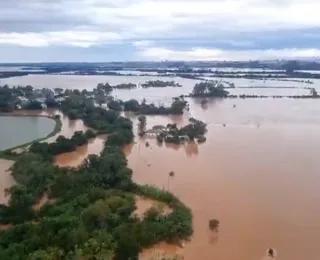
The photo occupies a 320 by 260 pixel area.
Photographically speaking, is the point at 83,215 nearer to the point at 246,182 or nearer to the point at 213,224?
the point at 213,224

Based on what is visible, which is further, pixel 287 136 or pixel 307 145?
pixel 287 136

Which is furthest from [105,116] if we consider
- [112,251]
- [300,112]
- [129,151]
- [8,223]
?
[112,251]

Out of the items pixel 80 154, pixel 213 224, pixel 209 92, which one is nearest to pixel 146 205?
pixel 213 224

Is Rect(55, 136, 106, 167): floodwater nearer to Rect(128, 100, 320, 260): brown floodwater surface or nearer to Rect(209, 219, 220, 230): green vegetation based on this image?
Rect(128, 100, 320, 260): brown floodwater surface

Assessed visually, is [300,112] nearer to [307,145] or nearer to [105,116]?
[307,145]

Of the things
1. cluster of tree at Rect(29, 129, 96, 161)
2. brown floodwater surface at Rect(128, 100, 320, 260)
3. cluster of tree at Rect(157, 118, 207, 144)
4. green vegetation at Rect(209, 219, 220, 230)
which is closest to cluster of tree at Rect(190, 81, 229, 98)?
brown floodwater surface at Rect(128, 100, 320, 260)

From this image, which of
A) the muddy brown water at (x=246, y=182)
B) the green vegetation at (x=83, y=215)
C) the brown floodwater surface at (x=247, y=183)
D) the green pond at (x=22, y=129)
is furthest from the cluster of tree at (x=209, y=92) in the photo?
the green vegetation at (x=83, y=215)

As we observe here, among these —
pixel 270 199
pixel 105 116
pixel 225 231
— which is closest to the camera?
pixel 225 231
